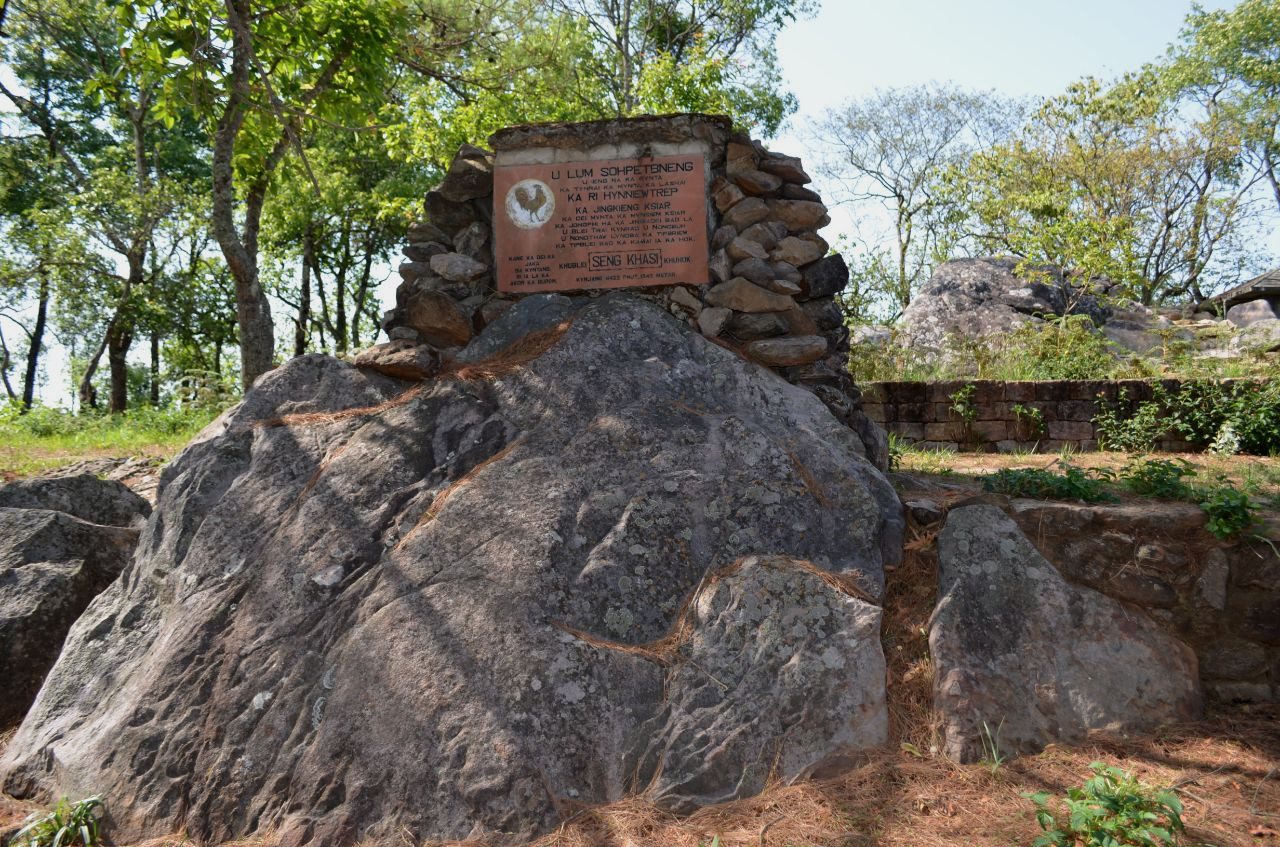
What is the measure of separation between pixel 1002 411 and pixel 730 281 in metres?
3.61

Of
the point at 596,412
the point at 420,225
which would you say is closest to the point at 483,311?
the point at 420,225

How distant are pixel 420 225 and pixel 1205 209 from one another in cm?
1900

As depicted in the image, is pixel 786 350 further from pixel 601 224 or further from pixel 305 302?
pixel 305 302

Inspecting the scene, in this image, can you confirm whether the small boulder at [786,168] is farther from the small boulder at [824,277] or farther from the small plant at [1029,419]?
the small plant at [1029,419]

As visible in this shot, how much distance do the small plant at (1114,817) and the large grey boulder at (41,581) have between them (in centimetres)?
447

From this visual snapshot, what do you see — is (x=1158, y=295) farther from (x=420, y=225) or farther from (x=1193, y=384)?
(x=420, y=225)

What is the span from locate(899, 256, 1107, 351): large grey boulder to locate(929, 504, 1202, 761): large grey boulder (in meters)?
7.77

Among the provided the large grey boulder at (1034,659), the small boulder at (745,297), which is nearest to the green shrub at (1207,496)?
the large grey boulder at (1034,659)

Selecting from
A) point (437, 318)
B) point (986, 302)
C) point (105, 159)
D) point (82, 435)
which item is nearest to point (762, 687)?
point (437, 318)

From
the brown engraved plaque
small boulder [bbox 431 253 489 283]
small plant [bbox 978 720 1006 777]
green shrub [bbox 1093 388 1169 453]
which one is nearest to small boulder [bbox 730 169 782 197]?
the brown engraved plaque

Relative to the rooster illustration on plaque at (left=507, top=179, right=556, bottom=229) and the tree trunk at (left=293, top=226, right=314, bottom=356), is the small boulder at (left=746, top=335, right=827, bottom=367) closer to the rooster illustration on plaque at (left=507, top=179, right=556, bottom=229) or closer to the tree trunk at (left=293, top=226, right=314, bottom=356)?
the rooster illustration on plaque at (left=507, top=179, right=556, bottom=229)

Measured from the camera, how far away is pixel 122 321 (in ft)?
56.2

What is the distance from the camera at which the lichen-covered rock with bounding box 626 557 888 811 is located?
331cm

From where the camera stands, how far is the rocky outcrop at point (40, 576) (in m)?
4.26
